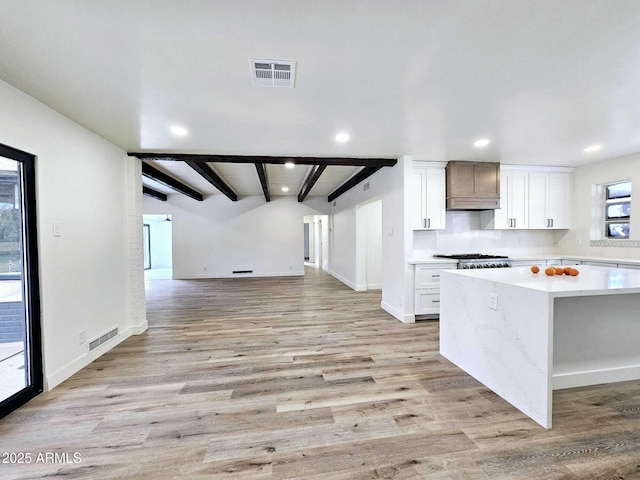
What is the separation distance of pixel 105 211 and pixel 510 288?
4211mm

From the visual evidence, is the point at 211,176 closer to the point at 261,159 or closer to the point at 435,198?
the point at 261,159

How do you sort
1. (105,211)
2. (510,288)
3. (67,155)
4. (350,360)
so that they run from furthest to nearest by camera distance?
(105,211)
(350,360)
(67,155)
(510,288)

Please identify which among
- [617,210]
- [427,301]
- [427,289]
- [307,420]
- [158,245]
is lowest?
[307,420]

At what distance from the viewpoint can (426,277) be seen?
13.1ft

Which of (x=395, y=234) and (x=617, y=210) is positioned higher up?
(x=617, y=210)

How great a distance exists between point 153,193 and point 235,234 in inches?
99.2

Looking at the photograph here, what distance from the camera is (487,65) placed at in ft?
5.79

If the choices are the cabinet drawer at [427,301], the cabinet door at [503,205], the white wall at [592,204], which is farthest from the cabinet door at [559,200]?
the cabinet drawer at [427,301]

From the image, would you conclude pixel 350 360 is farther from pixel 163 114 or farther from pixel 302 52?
pixel 163 114

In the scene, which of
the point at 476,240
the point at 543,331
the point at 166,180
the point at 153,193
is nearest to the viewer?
the point at 543,331

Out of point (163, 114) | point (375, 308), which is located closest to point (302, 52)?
point (163, 114)

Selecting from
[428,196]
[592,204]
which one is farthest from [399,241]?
[592,204]

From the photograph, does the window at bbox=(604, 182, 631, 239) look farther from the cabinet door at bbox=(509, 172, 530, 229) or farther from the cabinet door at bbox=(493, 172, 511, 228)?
the cabinet door at bbox=(493, 172, 511, 228)

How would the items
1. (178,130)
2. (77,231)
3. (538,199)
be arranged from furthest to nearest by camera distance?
(538,199) < (178,130) < (77,231)
